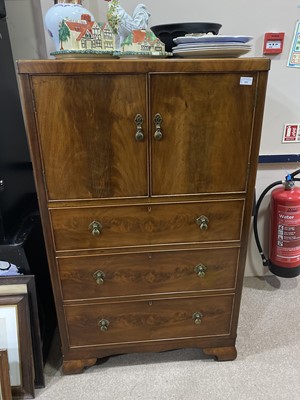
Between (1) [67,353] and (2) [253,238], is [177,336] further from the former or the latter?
(2) [253,238]

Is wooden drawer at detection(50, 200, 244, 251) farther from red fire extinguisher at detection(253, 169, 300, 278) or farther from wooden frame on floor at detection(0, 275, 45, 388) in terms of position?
red fire extinguisher at detection(253, 169, 300, 278)

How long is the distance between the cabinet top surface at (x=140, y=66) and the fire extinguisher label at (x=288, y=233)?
92cm

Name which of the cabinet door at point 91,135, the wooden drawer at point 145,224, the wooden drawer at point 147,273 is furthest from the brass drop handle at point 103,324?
the cabinet door at point 91,135

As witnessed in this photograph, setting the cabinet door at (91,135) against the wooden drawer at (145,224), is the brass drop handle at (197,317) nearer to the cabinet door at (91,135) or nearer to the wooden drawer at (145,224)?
the wooden drawer at (145,224)

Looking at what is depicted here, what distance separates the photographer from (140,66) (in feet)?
3.50

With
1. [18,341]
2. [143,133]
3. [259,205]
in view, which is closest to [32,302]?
[18,341]

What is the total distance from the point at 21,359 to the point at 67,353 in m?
0.20

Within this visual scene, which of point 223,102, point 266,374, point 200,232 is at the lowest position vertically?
point 266,374

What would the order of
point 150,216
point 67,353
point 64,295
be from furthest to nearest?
point 67,353
point 64,295
point 150,216

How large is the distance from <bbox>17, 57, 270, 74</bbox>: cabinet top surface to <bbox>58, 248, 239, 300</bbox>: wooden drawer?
70cm

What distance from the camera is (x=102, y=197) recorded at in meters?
1.24

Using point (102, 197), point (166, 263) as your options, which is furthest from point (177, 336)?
point (102, 197)

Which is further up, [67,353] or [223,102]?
[223,102]

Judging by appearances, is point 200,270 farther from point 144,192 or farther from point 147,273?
point 144,192
